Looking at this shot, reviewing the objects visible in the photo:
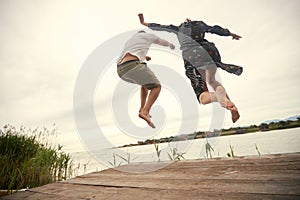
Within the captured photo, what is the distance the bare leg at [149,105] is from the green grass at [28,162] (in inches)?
86.9

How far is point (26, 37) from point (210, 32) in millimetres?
5171

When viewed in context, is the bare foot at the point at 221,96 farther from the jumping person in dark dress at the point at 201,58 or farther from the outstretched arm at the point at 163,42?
the outstretched arm at the point at 163,42

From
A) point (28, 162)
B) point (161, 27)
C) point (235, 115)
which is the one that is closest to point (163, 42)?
point (161, 27)

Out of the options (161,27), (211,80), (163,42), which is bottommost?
(211,80)

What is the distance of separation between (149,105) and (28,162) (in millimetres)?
2324

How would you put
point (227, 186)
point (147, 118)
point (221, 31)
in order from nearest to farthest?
point (227, 186) < point (147, 118) < point (221, 31)

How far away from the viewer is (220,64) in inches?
80.8

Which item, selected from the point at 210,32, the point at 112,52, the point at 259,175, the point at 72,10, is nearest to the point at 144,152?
the point at 112,52

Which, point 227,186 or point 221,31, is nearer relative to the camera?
point 227,186

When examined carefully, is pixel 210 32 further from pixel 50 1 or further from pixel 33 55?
pixel 33 55

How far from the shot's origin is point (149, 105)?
2021mm

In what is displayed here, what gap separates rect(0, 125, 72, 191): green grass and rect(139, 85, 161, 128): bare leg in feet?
7.24

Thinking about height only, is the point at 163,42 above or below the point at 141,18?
below

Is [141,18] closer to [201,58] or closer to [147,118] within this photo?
[201,58]
